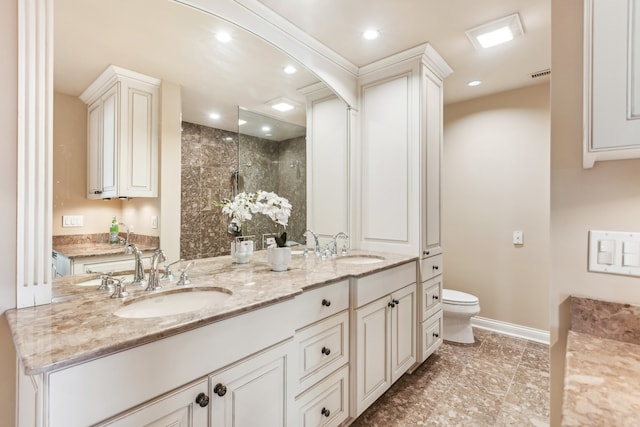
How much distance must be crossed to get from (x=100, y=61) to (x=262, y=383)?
1.52 m

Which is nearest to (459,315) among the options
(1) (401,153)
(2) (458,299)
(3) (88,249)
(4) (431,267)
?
(2) (458,299)

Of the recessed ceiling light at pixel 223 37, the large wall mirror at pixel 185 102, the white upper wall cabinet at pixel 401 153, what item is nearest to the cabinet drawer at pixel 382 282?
the white upper wall cabinet at pixel 401 153

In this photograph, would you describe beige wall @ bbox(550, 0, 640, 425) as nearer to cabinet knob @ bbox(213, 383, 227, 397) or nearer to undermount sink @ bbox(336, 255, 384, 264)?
cabinet knob @ bbox(213, 383, 227, 397)

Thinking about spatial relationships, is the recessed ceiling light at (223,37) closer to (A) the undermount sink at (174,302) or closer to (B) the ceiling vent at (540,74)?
(A) the undermount sink at (174,302)

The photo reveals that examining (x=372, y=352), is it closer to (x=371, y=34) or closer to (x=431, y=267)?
(x=431, y=267)

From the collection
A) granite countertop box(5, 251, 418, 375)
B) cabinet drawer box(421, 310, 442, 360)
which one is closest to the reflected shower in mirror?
granite countertop box(5, 251, 418, 375)

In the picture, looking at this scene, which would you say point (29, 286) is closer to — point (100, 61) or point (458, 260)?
point (100, 61)

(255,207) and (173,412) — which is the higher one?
(255,207)

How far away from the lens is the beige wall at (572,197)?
899mm

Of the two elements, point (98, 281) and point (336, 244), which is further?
point (336, 244)

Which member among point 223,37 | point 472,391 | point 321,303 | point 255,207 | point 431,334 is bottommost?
point 472,391

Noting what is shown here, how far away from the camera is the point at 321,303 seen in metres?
1.52

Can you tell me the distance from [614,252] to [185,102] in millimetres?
1880

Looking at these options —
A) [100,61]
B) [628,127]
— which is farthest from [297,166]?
[628,127]
